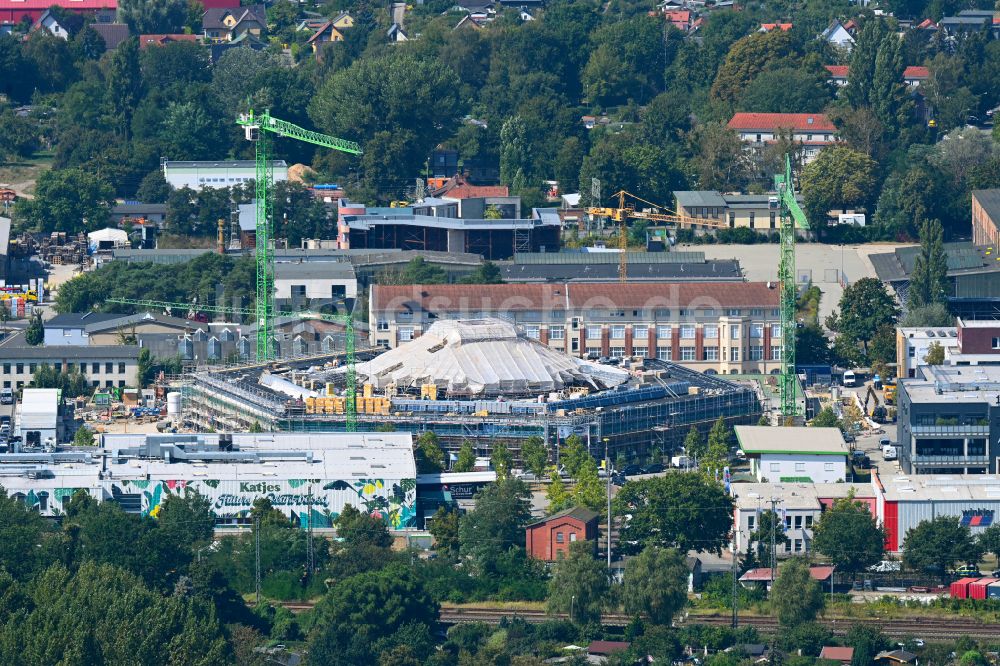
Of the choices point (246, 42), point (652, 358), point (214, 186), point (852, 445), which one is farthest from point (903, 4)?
point (852, 445)

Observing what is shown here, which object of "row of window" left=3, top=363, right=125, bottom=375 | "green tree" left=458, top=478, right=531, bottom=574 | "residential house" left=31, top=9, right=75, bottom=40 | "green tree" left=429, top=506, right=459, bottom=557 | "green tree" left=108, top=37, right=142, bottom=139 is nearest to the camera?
"green tree" left=458, top=478, right=531, bottom=574

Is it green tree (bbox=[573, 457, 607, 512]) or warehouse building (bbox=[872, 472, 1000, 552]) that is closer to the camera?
warehouse building (bbox=[872, 472, 1000, 552])

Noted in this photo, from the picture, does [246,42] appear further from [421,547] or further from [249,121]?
[421,547]

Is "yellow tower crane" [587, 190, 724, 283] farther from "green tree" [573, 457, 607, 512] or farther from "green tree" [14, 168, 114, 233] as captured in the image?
"green tree" [573, 457, 607, 512]

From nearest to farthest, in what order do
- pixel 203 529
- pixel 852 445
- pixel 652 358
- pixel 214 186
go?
pixel 203 529 → pixel 852 445 → pixel 652 358 → pixel 214 186

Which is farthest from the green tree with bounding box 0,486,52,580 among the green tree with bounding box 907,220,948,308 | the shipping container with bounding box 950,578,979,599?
the green tree with bounding box 907,220,948,308

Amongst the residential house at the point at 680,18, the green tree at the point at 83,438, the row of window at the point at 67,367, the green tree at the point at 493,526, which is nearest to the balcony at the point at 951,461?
the green tree at the point at 493,526
